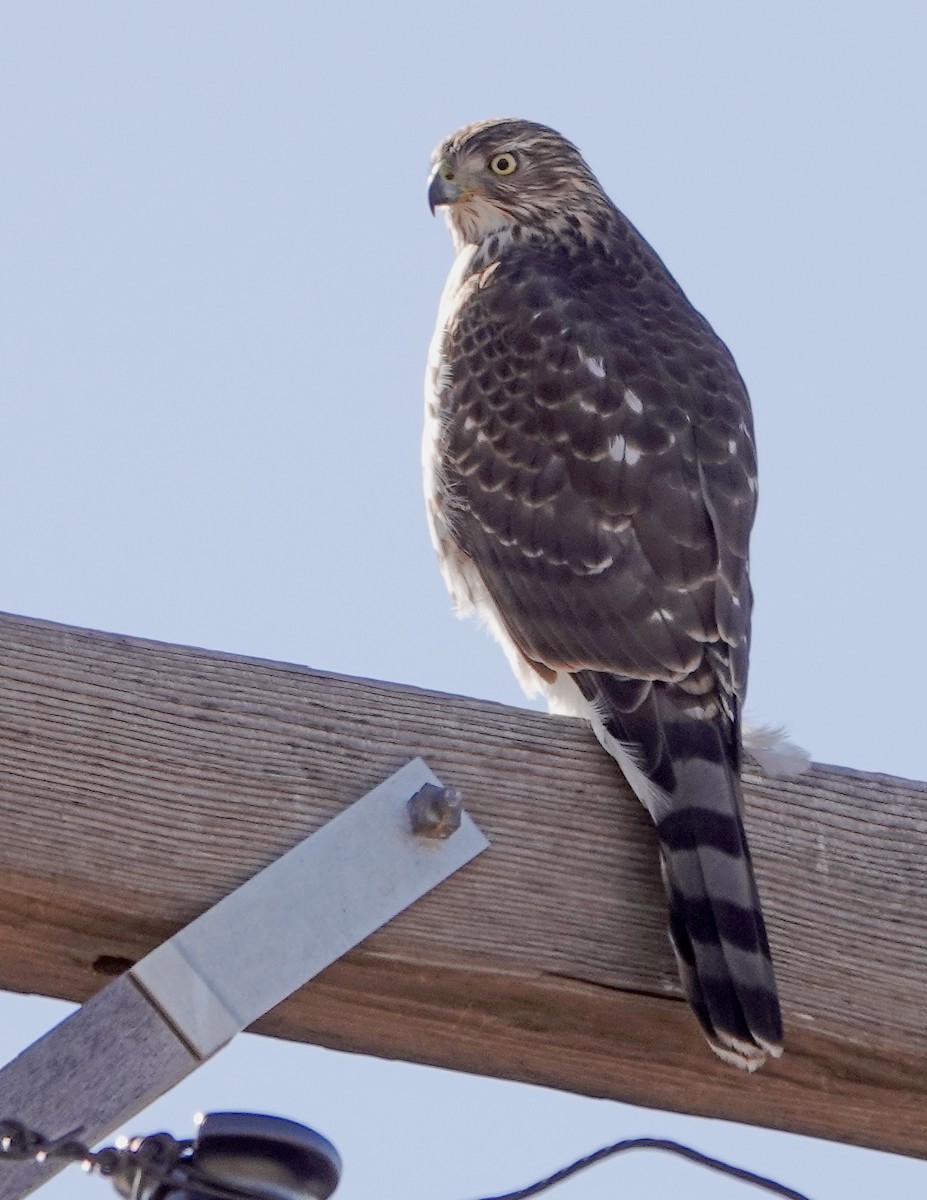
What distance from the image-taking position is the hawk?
8.05 ft

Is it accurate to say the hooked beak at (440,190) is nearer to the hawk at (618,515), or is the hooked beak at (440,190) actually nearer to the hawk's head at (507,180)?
the hawk's head at (507,180)

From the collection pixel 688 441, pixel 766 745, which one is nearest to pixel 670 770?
pixel 766 745

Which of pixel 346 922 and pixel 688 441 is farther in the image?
pixel 688 441

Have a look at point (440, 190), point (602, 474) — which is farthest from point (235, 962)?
point (440, 190)

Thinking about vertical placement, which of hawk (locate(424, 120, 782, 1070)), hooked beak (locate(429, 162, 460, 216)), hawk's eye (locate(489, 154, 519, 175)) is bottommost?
hawk (locate(424, 120, 782, 1070))

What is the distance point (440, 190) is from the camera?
498 cm

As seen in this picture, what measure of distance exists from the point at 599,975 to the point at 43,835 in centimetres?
62

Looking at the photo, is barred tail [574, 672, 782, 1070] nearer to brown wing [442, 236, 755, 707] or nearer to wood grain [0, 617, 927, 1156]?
wood grain [0, 617, 927, 1156]

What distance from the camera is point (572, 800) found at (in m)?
2.26

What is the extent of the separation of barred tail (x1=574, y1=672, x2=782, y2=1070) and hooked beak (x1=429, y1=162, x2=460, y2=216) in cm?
241

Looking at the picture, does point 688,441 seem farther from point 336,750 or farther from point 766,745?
point 336,750

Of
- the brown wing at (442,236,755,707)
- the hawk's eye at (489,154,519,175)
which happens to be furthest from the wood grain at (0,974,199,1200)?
the hawk's eye at (489,154,519,175)

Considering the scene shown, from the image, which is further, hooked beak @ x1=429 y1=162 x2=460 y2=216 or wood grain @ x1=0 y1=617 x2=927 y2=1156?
hooked beak @ x1=429 y1=162 x2=460 y2=216

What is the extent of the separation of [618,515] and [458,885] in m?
1.47
